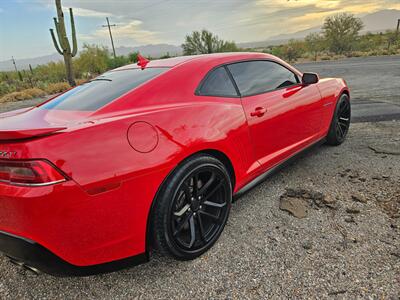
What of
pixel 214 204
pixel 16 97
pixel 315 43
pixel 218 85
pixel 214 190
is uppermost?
pixel 315 43

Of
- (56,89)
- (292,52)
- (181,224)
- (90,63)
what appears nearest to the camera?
(181,224)

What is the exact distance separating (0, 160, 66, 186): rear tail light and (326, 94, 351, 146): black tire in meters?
3.46

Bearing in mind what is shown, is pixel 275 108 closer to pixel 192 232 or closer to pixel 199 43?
pixel 192 232

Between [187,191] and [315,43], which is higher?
[315,43]

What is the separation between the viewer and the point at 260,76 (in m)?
2.79

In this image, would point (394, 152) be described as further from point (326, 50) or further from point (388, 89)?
point (326, 50)

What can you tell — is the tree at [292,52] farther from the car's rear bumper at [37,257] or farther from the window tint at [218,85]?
the car's rear bumper at [37,257]

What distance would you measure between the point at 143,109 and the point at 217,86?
77 centimetres

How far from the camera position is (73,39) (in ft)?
54.0

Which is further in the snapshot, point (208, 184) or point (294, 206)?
point (294, 206)

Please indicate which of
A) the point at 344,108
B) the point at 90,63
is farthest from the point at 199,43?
the point at 344,108

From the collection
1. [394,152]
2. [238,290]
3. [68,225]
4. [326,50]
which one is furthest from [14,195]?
[326,50]

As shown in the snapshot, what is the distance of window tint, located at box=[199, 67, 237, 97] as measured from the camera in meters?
2.27

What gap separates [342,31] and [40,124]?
36185 mm
